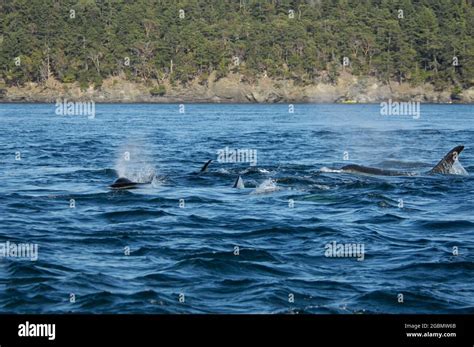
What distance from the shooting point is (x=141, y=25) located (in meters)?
→ 172

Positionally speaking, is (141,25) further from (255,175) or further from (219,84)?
(255,175)

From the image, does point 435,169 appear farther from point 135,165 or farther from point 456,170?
point 135,165

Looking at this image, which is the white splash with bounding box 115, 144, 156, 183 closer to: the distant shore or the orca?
the orca

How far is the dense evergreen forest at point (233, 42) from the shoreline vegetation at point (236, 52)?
0.21m

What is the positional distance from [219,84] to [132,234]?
442 ft

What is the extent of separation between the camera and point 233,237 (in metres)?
16.1

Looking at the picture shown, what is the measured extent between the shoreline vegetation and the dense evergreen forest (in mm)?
207

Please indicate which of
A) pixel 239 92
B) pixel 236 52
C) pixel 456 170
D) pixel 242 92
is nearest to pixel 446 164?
pixel 456 170

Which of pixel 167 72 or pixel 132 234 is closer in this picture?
pixel 132 234

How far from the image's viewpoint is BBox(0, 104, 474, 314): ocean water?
11.5 metres

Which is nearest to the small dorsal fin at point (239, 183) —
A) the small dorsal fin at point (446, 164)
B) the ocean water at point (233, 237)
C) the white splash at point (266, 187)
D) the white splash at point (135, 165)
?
the ocean water at point (233, 237)
